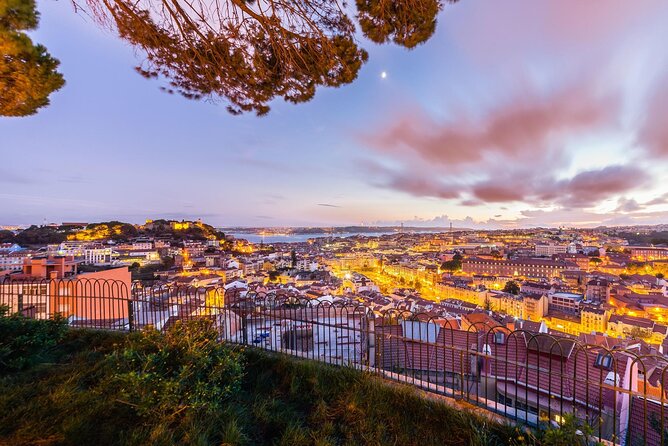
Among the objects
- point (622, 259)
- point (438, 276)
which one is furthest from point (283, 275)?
point (622, 259)

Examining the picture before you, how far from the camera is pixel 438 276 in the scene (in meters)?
55.8

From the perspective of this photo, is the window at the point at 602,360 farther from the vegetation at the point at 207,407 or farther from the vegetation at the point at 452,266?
the vegetation at the point at 452,266

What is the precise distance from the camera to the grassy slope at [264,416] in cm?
245

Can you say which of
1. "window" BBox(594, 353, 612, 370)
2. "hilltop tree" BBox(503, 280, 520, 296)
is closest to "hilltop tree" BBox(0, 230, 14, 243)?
"window" BBox(594, 353, 612, 370)

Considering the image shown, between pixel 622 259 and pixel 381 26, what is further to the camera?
pixel 622 259

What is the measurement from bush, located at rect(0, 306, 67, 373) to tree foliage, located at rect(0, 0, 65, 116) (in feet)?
10.2

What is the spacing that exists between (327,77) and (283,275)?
37.7m

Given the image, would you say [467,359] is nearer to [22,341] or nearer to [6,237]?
[22,341]

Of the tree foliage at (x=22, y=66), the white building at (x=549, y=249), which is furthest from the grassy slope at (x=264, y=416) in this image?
the white building at (x=549, y=249)

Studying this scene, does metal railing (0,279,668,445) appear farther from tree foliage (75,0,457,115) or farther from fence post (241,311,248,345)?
tree foliage (75,0,457,115)

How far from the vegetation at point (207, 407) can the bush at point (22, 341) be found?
32 mm

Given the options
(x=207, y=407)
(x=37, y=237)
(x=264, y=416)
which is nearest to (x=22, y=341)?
(x=207, y=407)

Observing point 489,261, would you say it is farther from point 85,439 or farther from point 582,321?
point 85,439

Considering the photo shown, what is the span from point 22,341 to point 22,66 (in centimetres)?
377
